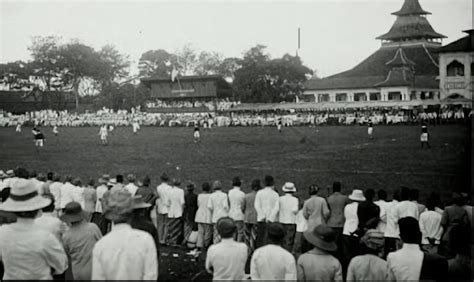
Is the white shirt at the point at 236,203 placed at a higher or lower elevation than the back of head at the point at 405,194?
lower

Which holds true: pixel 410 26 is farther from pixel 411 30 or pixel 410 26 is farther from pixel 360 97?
pixel 360 97

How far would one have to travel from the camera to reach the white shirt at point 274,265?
5.18 m

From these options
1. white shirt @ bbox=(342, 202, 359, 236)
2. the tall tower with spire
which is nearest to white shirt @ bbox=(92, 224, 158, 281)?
white shirt @ bbox=(342, 202, 359, 236)

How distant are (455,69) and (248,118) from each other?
18900mm

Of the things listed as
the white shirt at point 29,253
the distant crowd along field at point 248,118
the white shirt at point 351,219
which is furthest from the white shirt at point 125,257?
the distant crowd along field at point 248,118

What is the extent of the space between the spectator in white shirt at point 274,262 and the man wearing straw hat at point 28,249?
1857 mm

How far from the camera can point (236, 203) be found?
10.0 metres

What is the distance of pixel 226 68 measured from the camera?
76.4 m

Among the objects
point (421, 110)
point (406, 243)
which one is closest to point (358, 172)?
point (406, 243)

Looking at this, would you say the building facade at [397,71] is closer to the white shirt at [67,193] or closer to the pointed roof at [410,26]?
the pointed roof at [410,26]

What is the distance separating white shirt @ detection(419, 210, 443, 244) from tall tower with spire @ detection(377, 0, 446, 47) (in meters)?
54.2

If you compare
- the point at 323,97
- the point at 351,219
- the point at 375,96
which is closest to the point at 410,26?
the point at 375,96

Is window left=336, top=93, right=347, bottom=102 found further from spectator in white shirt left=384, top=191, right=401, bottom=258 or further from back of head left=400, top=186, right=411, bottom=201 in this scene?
back of head left=400, top=186, right=411, bottom=201

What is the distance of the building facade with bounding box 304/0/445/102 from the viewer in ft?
172
